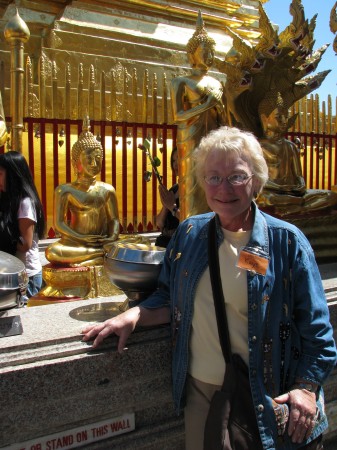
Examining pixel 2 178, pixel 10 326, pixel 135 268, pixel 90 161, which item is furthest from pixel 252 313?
pixel 90 161

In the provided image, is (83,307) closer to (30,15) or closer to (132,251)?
(132,251)

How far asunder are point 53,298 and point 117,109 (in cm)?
347

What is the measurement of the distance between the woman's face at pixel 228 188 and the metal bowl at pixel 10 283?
2.64ft

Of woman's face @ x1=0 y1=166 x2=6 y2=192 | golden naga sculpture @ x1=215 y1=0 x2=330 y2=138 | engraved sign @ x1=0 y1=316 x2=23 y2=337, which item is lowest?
engraved sign @ x1=0 y1=316 x2=23 y2=337

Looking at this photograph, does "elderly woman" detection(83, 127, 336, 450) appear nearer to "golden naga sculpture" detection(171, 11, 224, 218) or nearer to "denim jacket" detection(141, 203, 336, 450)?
"denim jacket" detection(141, 203, 336, 450)

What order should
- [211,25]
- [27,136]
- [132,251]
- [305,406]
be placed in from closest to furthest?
[305,406], [132,251], [27,136], [211,25]

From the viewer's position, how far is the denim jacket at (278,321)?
5.19 ft

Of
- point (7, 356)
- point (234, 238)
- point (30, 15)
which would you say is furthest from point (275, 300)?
point (30, 15)

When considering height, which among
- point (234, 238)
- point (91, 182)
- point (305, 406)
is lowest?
point (305, 406)

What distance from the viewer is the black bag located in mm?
1547

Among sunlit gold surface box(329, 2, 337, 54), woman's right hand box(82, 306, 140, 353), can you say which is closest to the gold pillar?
sunlit gold surface box(329, 2, 337, 54)

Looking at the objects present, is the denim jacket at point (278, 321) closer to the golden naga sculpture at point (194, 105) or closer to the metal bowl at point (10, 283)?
the metal bowl at point (10, 283)

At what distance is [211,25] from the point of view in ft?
30.8

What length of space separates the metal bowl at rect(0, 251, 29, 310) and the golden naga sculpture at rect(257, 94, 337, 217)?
212cm
